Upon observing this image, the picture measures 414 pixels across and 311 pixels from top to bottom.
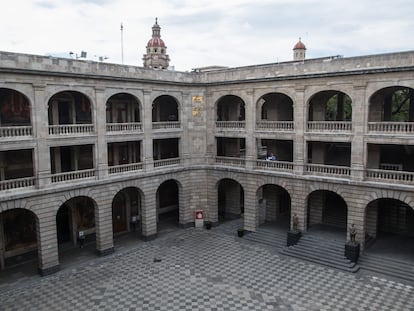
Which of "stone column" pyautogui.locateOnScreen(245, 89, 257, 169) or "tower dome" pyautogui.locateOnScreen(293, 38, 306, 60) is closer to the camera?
"stone column" pyautogui.locateOnScreen(245, 89, 257, 169)

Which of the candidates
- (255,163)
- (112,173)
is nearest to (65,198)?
(112,173)

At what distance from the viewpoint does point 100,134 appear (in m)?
28.1

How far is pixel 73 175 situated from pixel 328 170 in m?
19.5

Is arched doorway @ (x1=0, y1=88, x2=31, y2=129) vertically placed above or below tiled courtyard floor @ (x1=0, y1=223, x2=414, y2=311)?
above

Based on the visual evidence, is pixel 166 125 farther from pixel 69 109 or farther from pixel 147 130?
pixel 69 109

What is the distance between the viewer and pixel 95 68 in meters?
27.4

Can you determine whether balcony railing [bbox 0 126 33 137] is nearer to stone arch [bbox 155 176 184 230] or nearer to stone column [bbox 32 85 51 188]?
stone column [bbox 32 85 51 188]

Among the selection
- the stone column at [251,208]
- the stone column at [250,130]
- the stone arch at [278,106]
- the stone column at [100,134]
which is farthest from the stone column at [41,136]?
the stone arch at [278,106]

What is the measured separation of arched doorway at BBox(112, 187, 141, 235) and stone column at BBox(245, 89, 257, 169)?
1099 centimetres

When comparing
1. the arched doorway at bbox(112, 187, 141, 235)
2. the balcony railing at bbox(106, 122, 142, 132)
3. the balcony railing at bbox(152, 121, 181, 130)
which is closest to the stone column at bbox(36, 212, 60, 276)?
the balcony railing at bbox(106, 122, 142, 132)

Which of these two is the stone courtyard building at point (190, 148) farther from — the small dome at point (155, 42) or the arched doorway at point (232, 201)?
the small dome at point (155, 42)

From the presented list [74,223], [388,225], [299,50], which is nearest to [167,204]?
[74,223]

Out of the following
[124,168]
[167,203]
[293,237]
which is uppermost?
[124,168]

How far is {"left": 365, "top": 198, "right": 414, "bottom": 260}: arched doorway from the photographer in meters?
29.0
